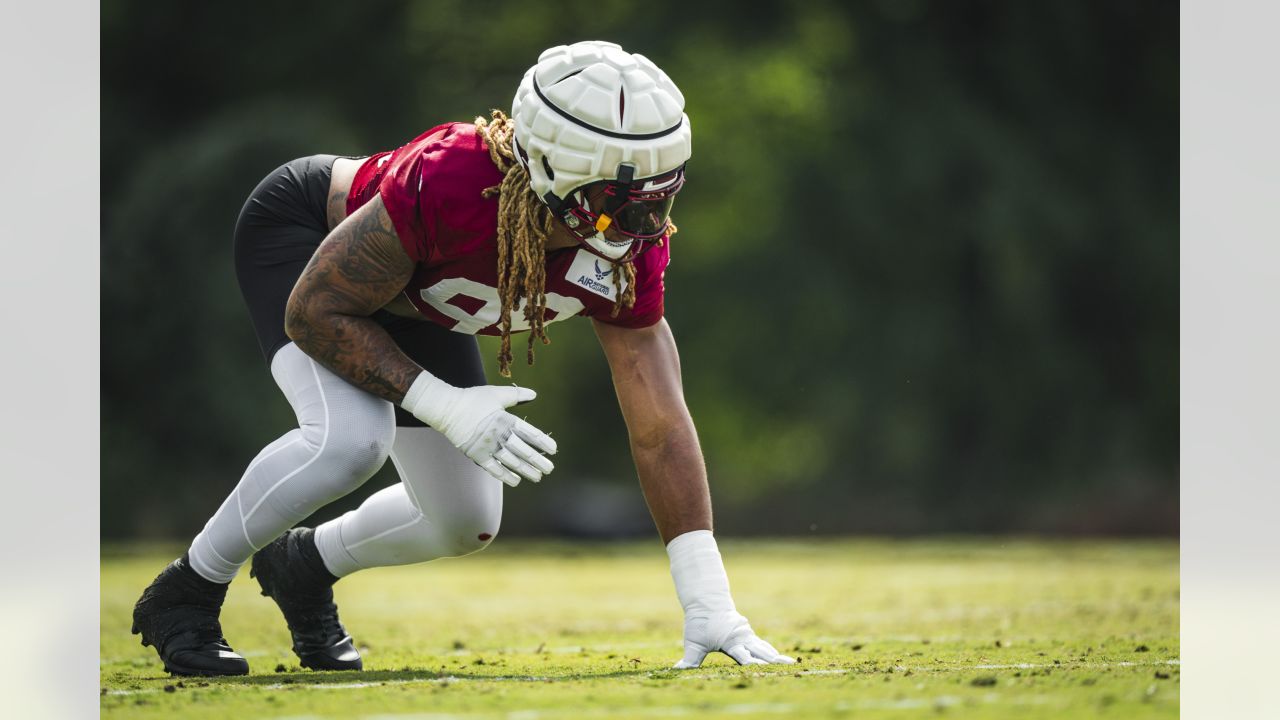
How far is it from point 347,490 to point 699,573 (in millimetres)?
1012

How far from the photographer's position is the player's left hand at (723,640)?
433 centimetres

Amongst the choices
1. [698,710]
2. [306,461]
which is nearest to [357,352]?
[306,461]

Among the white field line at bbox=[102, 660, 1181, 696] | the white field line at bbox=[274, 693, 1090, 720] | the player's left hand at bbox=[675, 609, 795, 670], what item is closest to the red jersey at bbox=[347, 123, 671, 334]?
the player's left hand at bbox=[675, 609, 795, 670]

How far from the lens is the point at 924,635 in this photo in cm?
568

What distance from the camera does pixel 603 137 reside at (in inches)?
158

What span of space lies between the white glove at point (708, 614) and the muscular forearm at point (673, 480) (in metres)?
0.06

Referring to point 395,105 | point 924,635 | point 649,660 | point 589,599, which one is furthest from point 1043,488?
point 649,660

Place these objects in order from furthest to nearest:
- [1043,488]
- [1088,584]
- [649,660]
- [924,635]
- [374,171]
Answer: [1043,488] < [1088,584] < [924,635] < [649,660] < [374,171]

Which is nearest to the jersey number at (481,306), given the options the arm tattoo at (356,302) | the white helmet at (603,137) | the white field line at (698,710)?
the arm tattoo at (356,302)

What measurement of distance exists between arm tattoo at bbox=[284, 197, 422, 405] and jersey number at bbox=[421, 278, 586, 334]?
0.18 metres

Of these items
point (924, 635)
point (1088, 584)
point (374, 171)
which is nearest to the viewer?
point (374, 171)

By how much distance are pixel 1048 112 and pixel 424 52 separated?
7.72 m

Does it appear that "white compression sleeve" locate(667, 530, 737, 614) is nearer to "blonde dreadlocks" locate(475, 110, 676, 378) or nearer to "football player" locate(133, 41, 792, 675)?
"football player" locate(133, 41, 792, 675)

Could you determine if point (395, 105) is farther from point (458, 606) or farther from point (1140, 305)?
point (458, 606)
